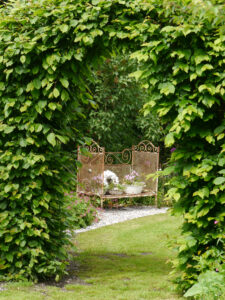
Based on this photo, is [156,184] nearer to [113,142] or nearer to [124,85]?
[113,142]

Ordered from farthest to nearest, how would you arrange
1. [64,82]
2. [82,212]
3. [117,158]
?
[117,158] → [82,212] → [64,82]

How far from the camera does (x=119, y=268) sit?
504cm

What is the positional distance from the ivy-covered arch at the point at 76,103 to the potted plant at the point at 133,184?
5156 millimetres

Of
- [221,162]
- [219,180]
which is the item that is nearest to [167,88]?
[221,162]

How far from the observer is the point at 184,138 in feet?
12.2

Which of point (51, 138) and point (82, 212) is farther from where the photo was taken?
point (82, 212)

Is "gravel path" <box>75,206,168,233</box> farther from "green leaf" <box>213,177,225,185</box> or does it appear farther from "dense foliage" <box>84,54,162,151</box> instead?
"green leaf" <box>213,177,225,185</box>

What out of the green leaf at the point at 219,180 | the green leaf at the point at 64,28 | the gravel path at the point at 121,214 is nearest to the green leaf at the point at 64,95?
the green leaf at the point at 64,28

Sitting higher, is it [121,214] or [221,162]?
[221,162]

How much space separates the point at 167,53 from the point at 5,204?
7.35 ft

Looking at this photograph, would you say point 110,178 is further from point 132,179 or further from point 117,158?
point 117,158

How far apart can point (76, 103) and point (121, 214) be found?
5.12 meters

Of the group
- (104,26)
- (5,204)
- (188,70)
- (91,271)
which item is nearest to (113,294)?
(91,271)

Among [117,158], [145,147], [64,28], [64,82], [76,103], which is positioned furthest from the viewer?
[117,158]
